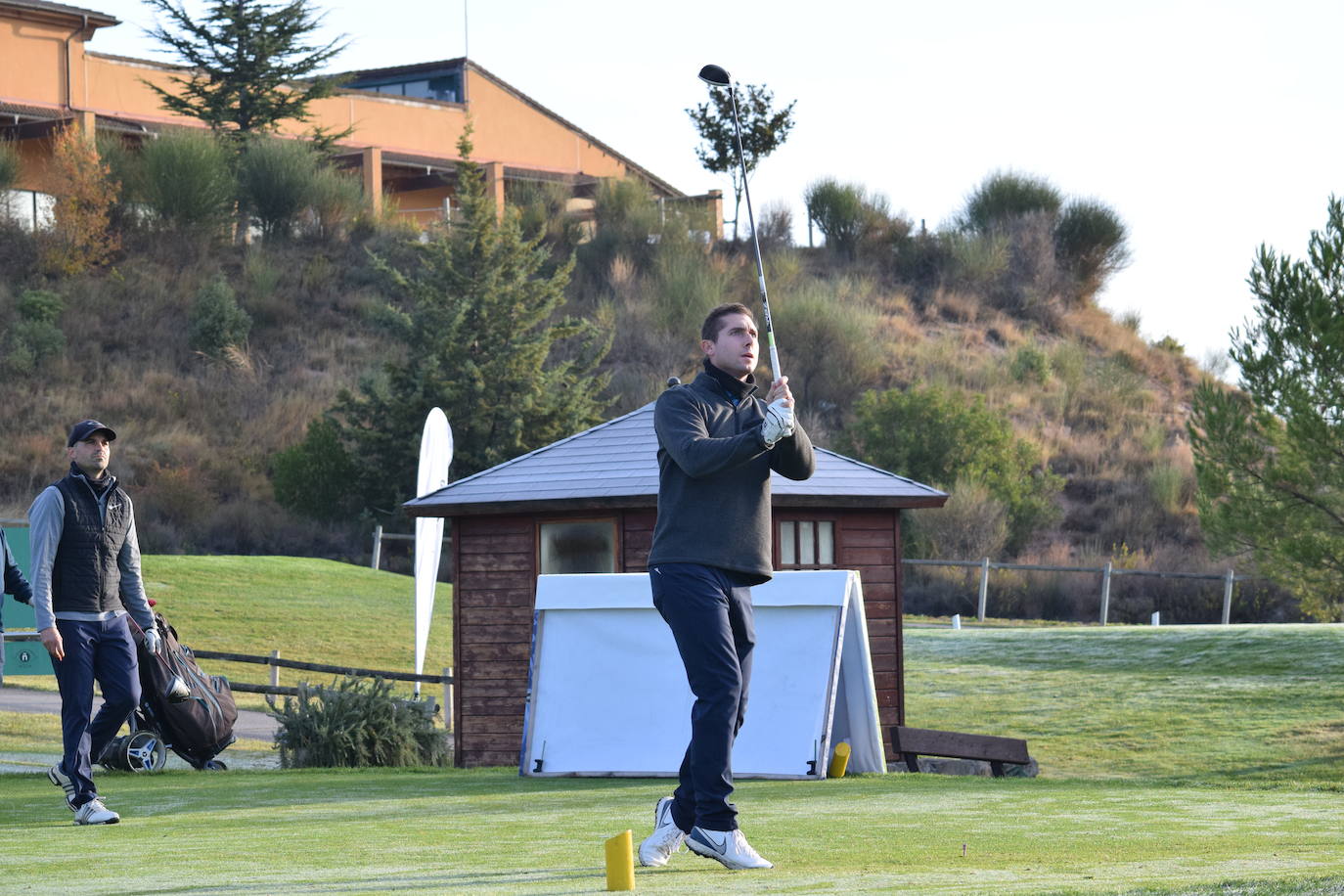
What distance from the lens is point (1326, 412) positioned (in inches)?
802

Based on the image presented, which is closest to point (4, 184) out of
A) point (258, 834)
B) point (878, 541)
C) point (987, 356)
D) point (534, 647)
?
point (987, 356)

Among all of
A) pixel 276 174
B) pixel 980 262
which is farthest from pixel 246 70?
pixel 980 262

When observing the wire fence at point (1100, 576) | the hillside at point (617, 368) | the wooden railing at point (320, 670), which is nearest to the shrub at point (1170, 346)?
the hillside at point (617, 368)

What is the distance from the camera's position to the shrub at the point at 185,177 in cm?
4731

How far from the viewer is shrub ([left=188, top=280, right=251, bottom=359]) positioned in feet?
151

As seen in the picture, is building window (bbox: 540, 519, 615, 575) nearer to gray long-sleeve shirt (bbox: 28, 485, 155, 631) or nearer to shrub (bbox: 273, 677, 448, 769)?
shrub (bbox: 273, 677, 448, 769)

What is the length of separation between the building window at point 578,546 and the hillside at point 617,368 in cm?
2250

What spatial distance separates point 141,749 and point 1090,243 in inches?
1875

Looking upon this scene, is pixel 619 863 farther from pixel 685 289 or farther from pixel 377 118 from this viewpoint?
pixel 377 118

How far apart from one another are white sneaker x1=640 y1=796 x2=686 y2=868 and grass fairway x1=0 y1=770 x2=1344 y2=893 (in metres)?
0.05

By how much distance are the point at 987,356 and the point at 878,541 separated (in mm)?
34681

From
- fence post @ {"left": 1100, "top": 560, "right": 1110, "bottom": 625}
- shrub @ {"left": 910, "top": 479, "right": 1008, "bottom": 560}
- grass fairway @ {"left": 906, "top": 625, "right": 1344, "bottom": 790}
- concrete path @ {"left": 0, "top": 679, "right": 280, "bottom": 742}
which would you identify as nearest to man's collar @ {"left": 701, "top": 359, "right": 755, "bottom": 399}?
grass fairway @ {"left": 906, "top": 625, "right": 1344, "bottom": 790}

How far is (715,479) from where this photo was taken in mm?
5641

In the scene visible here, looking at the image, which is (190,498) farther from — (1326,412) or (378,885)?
(378,885)
